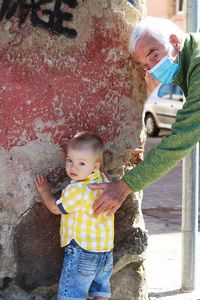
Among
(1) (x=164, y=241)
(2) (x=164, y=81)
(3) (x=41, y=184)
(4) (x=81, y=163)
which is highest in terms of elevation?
(2) (x=164, y=81)

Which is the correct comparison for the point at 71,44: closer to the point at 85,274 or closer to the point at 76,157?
the point at 76,157

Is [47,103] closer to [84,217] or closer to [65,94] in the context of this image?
[65,94]

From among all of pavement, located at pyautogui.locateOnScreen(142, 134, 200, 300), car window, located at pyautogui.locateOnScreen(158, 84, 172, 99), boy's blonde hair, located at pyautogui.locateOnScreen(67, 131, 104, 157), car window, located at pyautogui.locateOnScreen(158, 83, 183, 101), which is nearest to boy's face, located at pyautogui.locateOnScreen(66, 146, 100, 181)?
boy's blonde hair, located at pyautogui.locateOnScreen(67, 131, 104, 157)

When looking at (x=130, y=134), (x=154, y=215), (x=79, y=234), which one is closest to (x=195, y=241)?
(x=130, y=134)

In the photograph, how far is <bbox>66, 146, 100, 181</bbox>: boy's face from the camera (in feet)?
11.2

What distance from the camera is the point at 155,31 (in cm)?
348

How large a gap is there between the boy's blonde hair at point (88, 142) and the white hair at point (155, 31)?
19.1 inches

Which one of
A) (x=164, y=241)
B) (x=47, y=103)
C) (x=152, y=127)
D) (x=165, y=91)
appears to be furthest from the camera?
(x=152, y=127)

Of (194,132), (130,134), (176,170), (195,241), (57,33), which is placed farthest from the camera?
(176,170)

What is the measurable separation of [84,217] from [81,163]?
259 mm

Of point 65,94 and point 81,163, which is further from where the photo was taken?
point 65,94

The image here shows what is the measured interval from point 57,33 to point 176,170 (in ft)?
27.7

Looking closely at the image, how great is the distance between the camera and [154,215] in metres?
7.65

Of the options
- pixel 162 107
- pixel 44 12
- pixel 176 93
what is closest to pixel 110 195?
pixel 44 12
